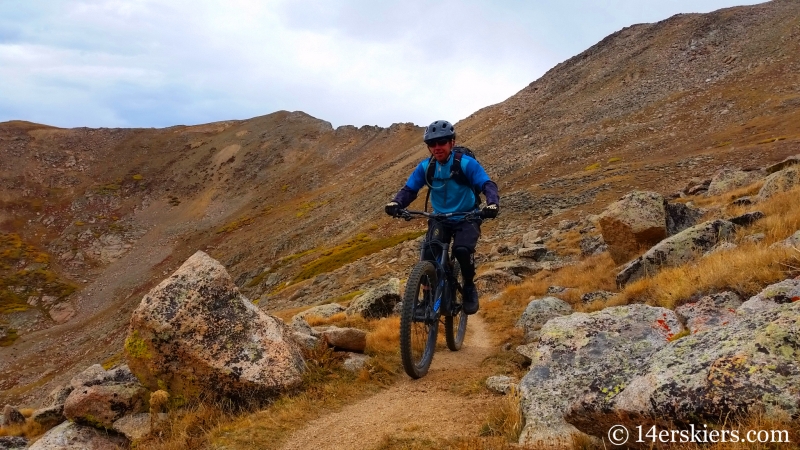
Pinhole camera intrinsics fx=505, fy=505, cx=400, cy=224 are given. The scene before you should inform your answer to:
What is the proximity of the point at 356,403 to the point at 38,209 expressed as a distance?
111778 millimetres

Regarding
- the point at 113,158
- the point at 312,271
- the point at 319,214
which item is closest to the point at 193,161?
the point at 113,158

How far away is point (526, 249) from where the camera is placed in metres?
24.0

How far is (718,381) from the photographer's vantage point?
3.87 metres

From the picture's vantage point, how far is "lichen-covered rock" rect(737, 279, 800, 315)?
19.8 feet

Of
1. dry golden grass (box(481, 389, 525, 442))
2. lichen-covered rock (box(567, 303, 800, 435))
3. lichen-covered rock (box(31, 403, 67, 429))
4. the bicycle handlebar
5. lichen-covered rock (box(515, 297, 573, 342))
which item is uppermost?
the bicycle handlebar

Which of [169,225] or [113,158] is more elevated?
[113,158]

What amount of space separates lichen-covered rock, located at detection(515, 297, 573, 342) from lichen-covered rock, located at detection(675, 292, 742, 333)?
4.36m

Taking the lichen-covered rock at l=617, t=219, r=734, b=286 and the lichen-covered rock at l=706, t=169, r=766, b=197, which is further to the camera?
the lichen-covered rock at l=706, t=169, r=766, b=197

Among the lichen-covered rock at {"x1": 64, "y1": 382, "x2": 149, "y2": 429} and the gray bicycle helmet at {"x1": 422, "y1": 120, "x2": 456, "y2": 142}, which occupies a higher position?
the gray bicycle helmet at {"x1": 422, "y1": 120, "x2": 456, "y2": 142}

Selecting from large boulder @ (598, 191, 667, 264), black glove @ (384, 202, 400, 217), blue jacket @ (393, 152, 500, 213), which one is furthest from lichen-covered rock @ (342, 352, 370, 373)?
large boulder @ (598, 191, 667, 264)

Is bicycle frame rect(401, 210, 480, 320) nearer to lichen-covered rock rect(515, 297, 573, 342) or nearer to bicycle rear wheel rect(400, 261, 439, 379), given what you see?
bicycle rear wheel rect(400, 261, 439, 379)

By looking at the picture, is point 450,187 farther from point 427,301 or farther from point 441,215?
point 427,301

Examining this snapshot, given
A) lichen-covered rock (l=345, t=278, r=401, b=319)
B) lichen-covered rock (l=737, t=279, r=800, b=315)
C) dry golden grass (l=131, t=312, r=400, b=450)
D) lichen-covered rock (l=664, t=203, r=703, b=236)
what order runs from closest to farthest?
lichen-covered rock (l=737, t=279, r=800, b=315), dry golden grass (l=131, t=312, r=400, b=450), lichen-covered rock (l=345, t=278, r=401, b=319), lichen-covered rock (l=664, t=203, r=703, b=236)

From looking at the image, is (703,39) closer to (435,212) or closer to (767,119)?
(767,119)
